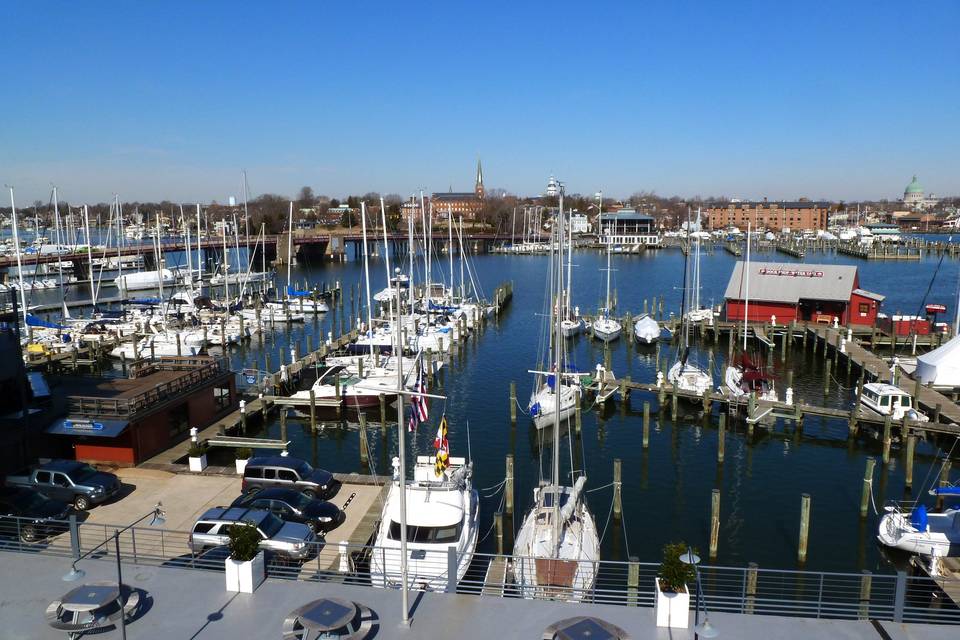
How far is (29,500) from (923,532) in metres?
29.0

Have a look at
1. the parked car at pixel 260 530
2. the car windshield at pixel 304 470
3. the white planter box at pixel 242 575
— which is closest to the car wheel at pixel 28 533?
the parked car at pixel 260 530

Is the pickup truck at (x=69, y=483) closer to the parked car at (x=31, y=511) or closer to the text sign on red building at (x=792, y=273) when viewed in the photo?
the parked car at (x=31, y=511)

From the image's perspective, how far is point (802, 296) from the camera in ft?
192

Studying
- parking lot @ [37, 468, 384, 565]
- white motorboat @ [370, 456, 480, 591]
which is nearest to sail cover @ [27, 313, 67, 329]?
parking lot @ [37, 468, 384, 565]

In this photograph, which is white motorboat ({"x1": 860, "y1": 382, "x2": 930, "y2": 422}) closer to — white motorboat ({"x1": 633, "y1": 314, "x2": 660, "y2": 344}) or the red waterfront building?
the red waterfront building

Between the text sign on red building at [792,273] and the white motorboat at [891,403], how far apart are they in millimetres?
24890

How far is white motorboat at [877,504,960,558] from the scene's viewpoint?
22391 millimetres

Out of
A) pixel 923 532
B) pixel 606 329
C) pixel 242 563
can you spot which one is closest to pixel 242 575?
pixel 242 563

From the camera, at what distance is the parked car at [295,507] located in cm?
2152

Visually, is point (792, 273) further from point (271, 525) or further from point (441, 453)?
point (271, 525)

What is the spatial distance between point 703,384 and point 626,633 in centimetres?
3099

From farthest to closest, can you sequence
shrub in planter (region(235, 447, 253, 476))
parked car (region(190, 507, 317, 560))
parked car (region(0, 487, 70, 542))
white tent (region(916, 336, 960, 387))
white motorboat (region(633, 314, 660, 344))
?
white motorboat (region(633, 314, 660, 344)) → white tent (region(916, 336, 960, 387)) → shrub in planter (region(235, 447, 253, 476)) → parked car (region(0, 487, 70, 542)) → parked car (region(190, 507, 317, 560))

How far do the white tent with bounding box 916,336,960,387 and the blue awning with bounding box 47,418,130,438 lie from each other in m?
43.2

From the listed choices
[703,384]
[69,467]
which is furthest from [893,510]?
[69,467]
